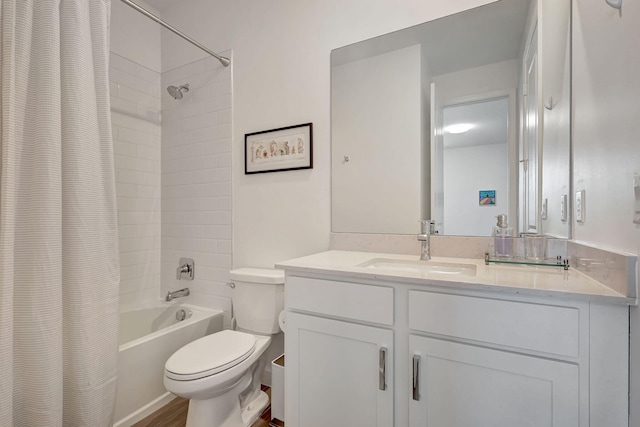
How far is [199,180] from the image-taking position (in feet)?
7.33

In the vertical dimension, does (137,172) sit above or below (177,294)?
above

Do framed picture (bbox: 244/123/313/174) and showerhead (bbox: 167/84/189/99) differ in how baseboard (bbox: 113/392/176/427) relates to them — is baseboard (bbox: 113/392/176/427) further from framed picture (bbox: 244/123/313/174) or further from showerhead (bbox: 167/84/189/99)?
showerhead (bbox: 167/84/189/99)

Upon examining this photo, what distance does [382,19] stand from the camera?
159 centimetres

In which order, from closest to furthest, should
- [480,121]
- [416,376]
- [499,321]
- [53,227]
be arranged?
[499,321] → [416,376] → [53,227] → [480,121]

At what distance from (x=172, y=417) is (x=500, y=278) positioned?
183 cm

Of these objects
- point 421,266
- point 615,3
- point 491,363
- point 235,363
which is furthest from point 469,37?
point 235,363

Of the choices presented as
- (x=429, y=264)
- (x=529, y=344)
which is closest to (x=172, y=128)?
(x=429, y=264)

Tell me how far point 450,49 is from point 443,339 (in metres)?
1.31

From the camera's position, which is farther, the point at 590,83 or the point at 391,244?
the point at 391,244

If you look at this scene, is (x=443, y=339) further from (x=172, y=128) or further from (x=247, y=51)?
(x=172, y=128)

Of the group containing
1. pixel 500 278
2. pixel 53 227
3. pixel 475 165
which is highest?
pixel 475 165

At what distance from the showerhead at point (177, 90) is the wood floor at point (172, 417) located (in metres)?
2.05

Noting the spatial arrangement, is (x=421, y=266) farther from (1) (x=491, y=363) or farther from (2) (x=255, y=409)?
(2) (x=255, y=409)

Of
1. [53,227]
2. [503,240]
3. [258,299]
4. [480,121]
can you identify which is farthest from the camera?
[258,299]
